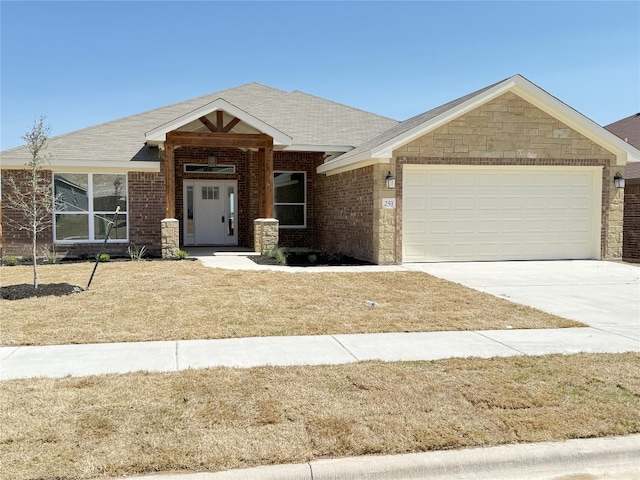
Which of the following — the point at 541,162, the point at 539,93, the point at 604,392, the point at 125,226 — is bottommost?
the point at 604,392

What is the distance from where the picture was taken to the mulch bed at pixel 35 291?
9.55 m

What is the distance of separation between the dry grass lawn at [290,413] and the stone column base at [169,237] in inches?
420

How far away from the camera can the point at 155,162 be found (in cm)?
1694

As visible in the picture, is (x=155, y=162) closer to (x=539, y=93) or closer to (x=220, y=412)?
(x=539, y=93)

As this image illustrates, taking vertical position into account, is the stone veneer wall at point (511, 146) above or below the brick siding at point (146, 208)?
above

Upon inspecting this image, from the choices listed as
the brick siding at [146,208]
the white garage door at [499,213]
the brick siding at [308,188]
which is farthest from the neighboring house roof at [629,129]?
the brick siding at [146,208]

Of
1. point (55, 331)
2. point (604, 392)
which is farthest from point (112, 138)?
point (604, 392)

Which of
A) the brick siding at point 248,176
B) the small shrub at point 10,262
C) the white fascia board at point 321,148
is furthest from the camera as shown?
the brick siding at point 248,176

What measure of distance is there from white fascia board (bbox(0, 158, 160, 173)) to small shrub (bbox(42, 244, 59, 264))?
228 cm

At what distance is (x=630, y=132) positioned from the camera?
74.3 ft

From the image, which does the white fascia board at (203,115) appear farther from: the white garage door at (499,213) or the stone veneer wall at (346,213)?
the white garage door at (499,213)

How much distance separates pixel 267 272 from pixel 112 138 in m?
8.68

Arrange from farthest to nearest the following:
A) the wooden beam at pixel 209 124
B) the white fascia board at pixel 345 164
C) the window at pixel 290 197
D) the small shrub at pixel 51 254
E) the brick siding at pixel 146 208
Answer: the window at pixel 290 197 → the brick siding at pixel 146 208 → the wooden beam at pixel 209 124 → the small shrub at pixel 51 254 → the white fascia board at pixel 345 164

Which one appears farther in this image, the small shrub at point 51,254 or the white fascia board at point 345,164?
the small shrub at point 51,254
